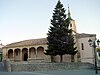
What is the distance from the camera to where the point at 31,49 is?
1810 inches

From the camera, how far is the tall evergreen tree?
3275 cm

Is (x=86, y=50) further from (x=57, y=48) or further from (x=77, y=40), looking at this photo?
(x=57, y=48)

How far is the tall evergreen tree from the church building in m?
7.23

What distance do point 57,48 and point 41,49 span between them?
12.2 m

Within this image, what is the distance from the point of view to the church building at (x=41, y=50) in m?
38.8

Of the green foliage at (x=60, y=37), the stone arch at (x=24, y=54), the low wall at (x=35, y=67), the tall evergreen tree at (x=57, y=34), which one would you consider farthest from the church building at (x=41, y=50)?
the low wall at (x=35, y=67)

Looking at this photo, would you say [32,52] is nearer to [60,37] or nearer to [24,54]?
[24,54]

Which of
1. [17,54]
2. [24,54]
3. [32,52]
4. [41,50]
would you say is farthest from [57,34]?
[17,54]

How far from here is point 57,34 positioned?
110ft

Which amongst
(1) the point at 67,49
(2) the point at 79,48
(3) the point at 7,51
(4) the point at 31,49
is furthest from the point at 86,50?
(3) the point at 7,51

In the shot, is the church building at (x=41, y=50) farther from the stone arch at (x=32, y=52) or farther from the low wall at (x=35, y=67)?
the low wall at (x=35, y=67)

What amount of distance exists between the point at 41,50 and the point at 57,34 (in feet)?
40.6

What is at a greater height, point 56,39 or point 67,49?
point 56,39

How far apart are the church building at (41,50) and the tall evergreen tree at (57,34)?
7.23 metres
